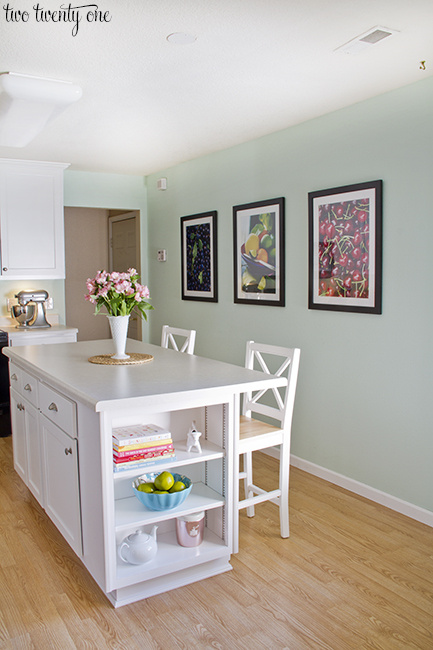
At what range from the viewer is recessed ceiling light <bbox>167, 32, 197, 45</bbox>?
87.0 inches

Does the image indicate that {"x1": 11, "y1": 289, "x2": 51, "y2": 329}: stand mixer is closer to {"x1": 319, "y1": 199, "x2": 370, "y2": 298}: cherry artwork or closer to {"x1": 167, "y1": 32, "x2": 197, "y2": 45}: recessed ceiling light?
{"x1": 319, "y1": 199, "x2": 370, "y2": 298}: cherry artwork

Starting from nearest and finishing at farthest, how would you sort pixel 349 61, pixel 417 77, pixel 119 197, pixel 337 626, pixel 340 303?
pixel 337 626
pixel 349 61
pixel 417 77
pixel 340 303
pixel 119 197

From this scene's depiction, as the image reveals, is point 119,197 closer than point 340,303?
No

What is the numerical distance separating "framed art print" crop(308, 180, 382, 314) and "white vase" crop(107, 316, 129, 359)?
1.29m

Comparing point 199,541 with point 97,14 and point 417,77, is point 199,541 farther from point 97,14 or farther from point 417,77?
point 417,77

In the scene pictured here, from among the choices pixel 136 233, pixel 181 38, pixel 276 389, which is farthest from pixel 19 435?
pixel 136 233

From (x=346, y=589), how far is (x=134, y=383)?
1.25 m

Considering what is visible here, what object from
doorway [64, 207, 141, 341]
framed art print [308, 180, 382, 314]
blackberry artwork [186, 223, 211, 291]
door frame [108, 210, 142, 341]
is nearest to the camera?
framed art print [308, 180, 382, 314]

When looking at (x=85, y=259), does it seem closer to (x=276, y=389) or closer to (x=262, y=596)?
(x=276, y=389)

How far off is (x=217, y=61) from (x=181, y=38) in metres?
0.30

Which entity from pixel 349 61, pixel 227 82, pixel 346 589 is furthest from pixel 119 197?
pixel 346 589

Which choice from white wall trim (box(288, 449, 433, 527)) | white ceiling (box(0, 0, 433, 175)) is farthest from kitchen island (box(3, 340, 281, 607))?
white ceiling (box(0, 0, 433, 175))

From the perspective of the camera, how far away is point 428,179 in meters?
2.75

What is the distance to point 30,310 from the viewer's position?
481 cm
